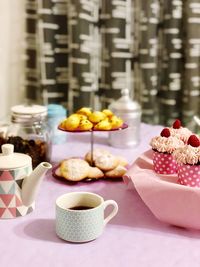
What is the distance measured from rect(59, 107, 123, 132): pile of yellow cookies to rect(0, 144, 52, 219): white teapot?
0.79ft

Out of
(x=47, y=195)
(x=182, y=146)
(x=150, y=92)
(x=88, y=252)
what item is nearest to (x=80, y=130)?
(x=47, y=195)

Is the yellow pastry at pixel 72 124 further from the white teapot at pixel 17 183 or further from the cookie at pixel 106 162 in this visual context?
the white teapot at pixel 17 183

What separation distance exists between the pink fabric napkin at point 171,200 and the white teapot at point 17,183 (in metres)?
0.22

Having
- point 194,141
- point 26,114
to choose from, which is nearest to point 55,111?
point 26,114

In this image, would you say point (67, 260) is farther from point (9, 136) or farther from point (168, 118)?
point (168, 118)

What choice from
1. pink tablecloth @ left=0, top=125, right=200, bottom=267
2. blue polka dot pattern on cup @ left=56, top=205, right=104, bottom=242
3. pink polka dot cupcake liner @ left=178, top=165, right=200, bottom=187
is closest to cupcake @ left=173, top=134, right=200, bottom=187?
pink polka dot cupcake liner @ left=178, top=165, right=200, bottom=187

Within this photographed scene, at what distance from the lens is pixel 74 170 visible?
1.12 metres

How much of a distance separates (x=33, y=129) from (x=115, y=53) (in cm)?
81

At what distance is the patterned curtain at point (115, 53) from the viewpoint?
1.91 m

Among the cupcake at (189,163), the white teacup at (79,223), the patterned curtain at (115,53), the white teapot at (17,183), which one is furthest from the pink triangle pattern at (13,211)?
the patterned curtain at (115,53)

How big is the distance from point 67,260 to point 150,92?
4.31 ft

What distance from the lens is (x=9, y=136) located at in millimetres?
1250

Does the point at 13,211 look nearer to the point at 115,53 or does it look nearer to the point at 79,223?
the point at 79,223

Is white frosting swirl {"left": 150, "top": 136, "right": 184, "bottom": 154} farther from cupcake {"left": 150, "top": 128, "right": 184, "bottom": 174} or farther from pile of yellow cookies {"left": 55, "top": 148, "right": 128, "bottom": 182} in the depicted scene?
pile of yellow cookies {"left": 55, "top": 148, "right": 128, "bottom": 182}
